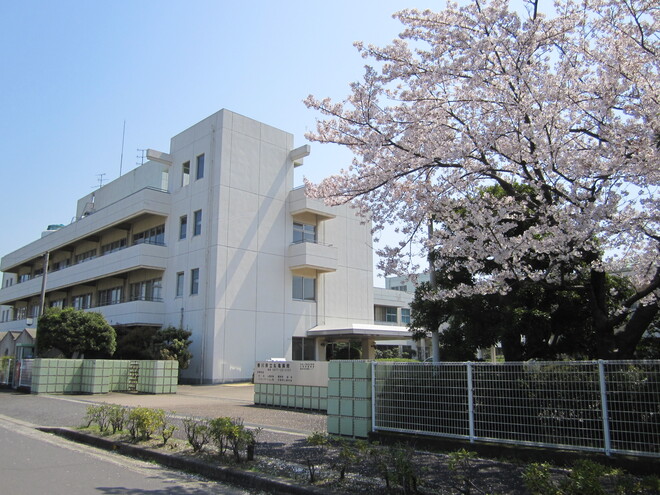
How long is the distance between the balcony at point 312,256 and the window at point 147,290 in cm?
842

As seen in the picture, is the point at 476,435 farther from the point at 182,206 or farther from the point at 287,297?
the point at 182,206

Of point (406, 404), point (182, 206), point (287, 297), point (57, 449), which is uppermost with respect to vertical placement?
point (182, 206)

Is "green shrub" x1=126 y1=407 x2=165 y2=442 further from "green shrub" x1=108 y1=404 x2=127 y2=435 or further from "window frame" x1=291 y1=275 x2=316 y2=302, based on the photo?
"window frame" x1=291 y1=275 x2=316 y2=302

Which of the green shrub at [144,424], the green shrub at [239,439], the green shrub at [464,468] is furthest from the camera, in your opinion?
the green shrub at [144,424]

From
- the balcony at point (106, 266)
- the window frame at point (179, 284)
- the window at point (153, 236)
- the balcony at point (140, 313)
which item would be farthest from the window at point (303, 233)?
the balcony at point (140, 313)

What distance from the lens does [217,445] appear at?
8.16m

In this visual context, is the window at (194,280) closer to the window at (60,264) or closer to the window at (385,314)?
the window at (385,314)

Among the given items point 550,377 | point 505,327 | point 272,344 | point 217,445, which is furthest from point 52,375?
point 550,377

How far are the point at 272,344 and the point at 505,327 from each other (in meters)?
21.9

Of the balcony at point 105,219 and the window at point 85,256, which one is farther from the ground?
the balcony at point 105,219

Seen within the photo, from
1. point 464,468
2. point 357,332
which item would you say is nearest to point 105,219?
point 357,332

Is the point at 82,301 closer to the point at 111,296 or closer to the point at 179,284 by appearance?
the point at 111,296

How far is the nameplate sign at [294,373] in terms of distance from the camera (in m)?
15.1

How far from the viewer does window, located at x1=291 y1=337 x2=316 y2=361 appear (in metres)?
32.6
